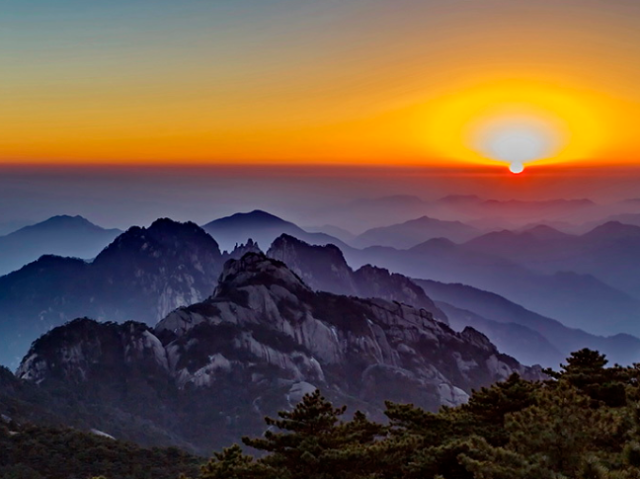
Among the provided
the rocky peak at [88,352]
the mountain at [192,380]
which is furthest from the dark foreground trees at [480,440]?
the rocky peak at [88,352]

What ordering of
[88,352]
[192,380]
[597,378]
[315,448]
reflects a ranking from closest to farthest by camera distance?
[315,448]
[597,378]
[88,352]
[192,380]

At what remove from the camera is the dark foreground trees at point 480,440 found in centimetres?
2234

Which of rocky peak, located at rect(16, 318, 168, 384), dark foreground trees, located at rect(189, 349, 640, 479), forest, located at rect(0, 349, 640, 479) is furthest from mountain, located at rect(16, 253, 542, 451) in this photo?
dark foreground trees, located at rect(189, 349, 640, 479)

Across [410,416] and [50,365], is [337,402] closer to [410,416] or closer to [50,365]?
[50,365]

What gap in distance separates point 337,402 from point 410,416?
457 feet

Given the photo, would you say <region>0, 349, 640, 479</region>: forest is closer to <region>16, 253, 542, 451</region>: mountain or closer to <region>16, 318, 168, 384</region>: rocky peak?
<region>16, 253, 542, 451</region>: mountain

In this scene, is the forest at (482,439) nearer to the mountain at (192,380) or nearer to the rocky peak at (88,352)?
the mountain at (192,380)

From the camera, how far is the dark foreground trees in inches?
880

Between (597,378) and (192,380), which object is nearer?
(597,378)

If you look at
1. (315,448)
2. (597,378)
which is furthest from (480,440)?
(597,378)

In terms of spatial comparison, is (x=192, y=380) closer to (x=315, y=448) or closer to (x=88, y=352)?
(x=88, y=352)

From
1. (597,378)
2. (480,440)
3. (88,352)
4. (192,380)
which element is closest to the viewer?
(480,440)

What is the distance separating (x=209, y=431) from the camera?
16200 centimetres

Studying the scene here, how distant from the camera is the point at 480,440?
25734mm
